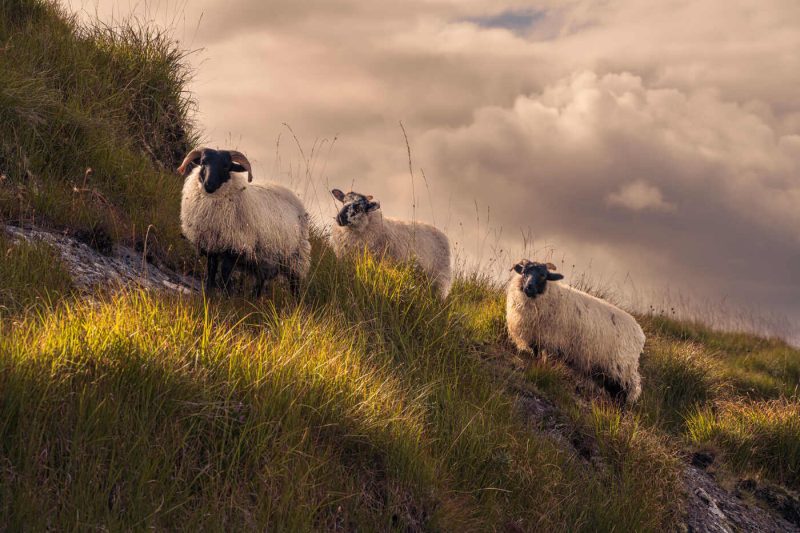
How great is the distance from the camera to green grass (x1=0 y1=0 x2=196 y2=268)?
796cm

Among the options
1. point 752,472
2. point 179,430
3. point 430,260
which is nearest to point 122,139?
point 430,260

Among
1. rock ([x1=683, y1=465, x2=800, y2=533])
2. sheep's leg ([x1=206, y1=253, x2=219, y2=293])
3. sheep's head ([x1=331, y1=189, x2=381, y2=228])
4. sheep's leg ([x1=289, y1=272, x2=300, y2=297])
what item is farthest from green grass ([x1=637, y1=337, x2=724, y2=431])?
sheep's leg ([x1=206, y1=253, x2=219, y2=293])

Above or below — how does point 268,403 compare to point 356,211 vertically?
below

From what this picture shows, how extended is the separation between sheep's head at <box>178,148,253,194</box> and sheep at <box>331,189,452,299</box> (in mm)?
2106

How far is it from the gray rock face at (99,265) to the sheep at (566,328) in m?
4.00

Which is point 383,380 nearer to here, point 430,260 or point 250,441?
point 250,441

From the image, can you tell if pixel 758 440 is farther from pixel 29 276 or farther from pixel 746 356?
pixel 29 276

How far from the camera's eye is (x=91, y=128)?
A: 934 cm

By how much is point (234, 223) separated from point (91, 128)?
126 inches

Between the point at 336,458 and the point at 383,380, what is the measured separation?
116 cm

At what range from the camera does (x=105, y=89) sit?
10.6m

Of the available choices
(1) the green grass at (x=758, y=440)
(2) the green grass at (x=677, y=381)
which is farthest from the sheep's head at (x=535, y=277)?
(1) the green grass at (x=758, y=440)

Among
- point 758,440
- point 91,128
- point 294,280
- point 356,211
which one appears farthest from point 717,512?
point 91,128

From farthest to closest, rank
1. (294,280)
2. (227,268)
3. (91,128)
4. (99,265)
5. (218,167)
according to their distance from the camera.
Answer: (91,128), (294,280), (227,268), (218,167), (99,265)
